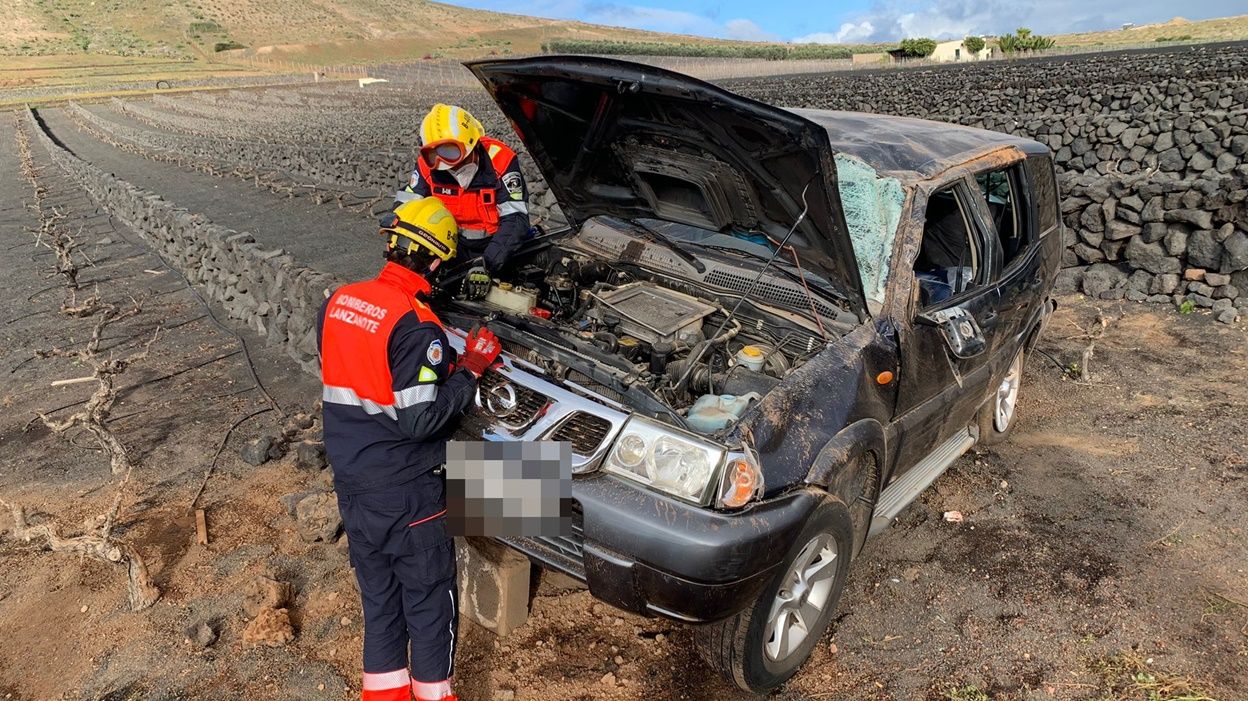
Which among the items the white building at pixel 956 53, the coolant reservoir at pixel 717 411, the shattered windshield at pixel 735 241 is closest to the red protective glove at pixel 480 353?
the coolant reservoir at pixel 717 411

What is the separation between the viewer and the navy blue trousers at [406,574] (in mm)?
2584

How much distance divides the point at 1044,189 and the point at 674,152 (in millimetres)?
2511

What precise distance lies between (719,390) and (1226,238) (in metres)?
6.28

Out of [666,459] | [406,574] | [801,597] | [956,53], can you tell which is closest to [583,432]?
[666,459]

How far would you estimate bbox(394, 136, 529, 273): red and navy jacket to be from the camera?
458cm

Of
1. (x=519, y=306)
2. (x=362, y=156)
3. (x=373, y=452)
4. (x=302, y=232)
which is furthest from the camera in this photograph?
(x=362, y=156)

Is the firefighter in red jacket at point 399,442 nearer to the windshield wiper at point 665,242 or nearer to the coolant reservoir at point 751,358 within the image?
the coolant reservoir at point 751,358

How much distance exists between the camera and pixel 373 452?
2527 mm

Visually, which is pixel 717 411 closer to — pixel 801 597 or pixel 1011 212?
pixel 801 597

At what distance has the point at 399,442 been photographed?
100 inches

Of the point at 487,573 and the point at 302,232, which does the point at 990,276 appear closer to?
the point at 487,573

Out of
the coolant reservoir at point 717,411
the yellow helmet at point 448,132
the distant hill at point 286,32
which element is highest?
the distant hill at point 286,32

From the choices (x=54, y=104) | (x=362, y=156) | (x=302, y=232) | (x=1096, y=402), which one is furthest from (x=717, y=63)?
(x=1096, y=402)

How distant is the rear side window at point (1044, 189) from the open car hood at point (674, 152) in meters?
2.01
